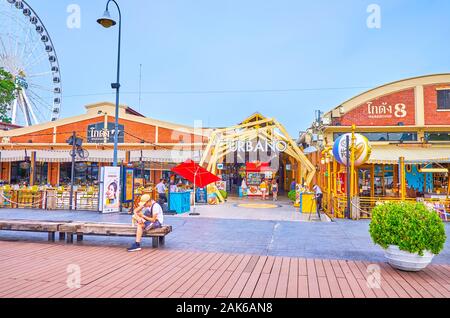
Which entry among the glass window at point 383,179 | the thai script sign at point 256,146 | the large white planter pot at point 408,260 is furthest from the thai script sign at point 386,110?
the large white planter pot at point 408,260

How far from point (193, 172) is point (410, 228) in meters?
9.58

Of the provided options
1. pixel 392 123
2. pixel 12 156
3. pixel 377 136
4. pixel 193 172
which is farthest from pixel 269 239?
pixel 12 156

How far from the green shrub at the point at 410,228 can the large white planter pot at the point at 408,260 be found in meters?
0.08

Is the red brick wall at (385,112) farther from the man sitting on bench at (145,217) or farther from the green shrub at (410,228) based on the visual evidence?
the man sitting on bench at (145,217)

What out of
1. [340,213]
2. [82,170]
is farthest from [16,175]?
[340,213]

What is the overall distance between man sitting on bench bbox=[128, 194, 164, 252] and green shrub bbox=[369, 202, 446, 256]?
4353 mm

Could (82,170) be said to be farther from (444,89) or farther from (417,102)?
(444,89)

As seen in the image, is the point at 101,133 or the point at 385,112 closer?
the point at 385,112

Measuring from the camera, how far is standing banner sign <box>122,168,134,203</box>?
13.6 meters

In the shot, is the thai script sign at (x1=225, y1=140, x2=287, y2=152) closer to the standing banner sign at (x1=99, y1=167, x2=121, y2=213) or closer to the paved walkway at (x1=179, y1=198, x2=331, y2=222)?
the paved walkway at (x1=179, y1=198, x2=331, y2=222)

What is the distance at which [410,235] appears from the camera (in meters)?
5.34

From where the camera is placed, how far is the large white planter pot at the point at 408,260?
533 centimetres

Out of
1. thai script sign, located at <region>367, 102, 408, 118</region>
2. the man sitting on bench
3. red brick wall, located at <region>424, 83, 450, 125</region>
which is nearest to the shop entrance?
thai script sign, located at <region>367, 102, 408, 118</region>

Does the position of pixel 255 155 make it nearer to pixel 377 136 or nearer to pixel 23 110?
pixel 377 136
